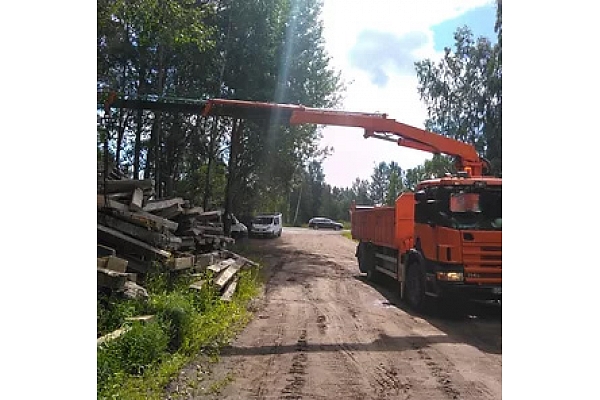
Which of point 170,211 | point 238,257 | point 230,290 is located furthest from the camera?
point 238,257

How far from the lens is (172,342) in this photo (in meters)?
3.12

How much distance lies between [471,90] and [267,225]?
171cm

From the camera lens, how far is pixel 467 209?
3.27 metres

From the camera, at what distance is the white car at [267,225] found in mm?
3426

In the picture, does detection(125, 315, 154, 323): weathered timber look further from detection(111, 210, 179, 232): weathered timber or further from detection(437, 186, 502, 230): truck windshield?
detection(437, 186, 502, 230): truck windshield

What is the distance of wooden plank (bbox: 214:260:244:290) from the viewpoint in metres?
4.46

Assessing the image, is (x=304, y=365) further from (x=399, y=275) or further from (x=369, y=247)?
(x=369, y=247)

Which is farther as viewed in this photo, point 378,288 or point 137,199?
point 378,288

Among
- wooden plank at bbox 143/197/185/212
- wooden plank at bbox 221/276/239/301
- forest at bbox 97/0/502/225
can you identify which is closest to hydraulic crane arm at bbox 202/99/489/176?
forest at bbox 97/0/502/225

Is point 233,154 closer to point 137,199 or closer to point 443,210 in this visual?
point 137,199

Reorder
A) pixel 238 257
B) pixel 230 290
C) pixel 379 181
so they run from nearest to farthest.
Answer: pixel 379 181 < pixel 230 290 < pixel 238 257

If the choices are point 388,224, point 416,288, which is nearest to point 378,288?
point 388,224

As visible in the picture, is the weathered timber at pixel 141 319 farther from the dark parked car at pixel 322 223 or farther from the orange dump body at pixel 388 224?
the orange dump body at pixel 388 224
